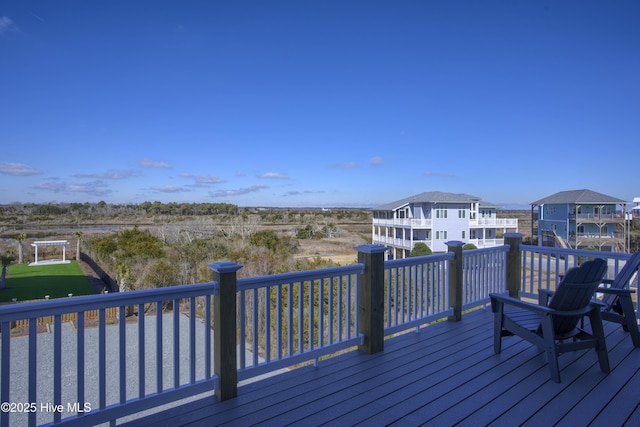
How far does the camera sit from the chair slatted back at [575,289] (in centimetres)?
255

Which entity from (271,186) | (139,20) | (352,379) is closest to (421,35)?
(139,20)

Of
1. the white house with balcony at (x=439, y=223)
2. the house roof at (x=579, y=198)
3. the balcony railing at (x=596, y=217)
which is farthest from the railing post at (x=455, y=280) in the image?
the balcony railing at (x=596, y=217)

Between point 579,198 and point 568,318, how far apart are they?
81.1ft

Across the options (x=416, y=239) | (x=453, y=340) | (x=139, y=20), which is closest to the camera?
(x=453, y=340)

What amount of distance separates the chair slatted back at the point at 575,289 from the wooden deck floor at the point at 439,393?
1.40 ft

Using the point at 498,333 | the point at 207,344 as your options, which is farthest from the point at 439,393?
the point at 207,344

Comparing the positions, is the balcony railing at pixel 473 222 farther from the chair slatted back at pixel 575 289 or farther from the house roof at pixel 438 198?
the chair slatted back at pixel 575 289

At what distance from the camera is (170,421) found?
6.98 ft

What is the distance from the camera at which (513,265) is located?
4.91 metres

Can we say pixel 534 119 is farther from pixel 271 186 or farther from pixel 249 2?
pixel 271 186

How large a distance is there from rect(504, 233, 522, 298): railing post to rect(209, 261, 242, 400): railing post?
403 centimetres

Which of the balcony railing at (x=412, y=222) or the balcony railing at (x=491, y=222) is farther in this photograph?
the balcony railing at (x=491, y=222)

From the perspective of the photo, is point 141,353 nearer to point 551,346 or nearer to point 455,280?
point 551,346

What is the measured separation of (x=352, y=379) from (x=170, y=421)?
128 centimetres
